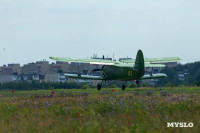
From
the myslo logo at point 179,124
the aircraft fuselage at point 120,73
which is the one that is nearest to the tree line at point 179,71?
the aircraft fuselage at point 120,73

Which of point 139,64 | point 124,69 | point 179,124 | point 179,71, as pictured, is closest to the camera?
point 179,124

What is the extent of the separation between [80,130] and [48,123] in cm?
169

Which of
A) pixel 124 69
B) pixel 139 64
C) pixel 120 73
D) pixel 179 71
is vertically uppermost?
pixel 139 64

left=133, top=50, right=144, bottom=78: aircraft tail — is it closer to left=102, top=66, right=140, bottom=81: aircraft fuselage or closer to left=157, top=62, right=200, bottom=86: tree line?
left=102, top=66, right=140, bottom=81: aircraft fuselage

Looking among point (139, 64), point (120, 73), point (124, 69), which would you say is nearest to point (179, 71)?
point (120, 73)

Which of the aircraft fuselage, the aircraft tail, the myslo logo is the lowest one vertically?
the myslo logo

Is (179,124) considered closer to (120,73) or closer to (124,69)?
(124,69)

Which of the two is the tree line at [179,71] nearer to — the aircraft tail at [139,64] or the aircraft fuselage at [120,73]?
the aircraft fuselage at [120,73]

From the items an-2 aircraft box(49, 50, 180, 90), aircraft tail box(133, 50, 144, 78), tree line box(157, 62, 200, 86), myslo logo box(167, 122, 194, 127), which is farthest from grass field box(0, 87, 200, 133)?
tree line box(157, 62, 200, 86)

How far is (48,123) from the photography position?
43.5 feet

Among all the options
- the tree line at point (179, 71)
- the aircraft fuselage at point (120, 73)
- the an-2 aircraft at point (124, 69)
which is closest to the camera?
the an-2 aircraft at point (124, 69)

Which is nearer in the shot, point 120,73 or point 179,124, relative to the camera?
point 179,124

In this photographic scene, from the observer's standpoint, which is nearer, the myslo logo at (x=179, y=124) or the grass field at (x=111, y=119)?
the grass field at (x=111, y=119)

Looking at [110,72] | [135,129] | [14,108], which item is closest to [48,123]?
[135,129]
